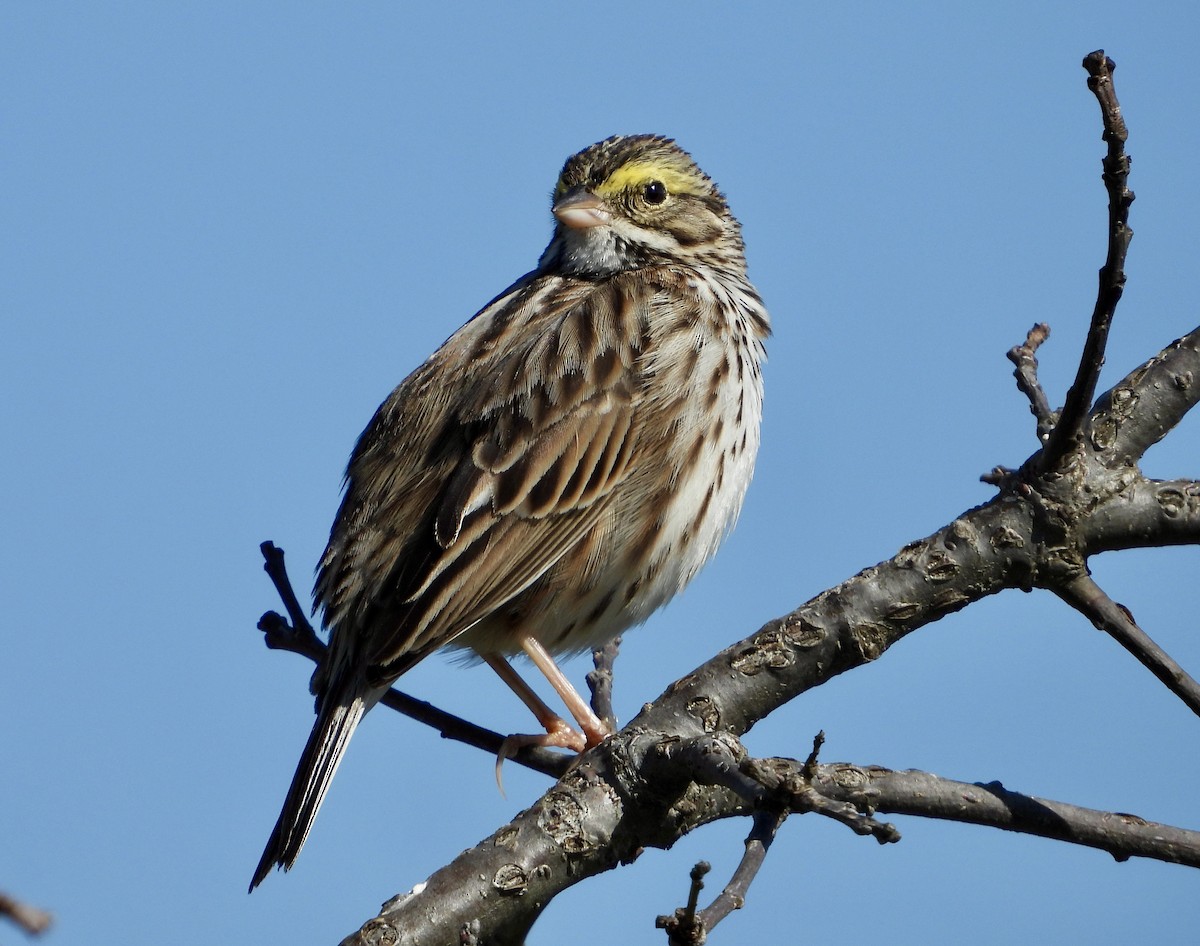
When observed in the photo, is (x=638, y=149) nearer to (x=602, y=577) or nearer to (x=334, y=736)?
(x=602, y=577)

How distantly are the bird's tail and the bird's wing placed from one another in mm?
215

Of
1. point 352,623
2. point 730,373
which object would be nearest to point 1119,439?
point 730,373

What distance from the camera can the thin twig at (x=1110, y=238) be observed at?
3707mm

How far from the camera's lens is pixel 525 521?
233 inches

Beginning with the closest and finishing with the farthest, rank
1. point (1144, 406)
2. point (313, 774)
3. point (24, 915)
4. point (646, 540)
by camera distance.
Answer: point (24, 915), point (1144, 406), point (313, 774), point (646, 540)

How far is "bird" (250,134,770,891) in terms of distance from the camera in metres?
5.75

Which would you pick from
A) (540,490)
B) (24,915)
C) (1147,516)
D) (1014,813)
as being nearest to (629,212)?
(540,490)

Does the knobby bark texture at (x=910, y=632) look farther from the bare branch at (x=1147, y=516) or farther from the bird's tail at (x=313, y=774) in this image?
the bird's tail at (x=313, y=774)

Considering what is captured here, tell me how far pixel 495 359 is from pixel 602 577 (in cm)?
110

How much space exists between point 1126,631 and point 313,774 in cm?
293

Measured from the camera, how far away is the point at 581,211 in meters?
7.03

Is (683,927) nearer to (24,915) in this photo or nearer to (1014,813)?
(1014,813)

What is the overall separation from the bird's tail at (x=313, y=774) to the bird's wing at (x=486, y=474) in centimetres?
21

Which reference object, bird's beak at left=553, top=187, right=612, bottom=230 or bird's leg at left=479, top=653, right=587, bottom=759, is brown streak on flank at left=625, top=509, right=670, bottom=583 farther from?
bird's beak at left=553, top=187, right=612, bottom=230
